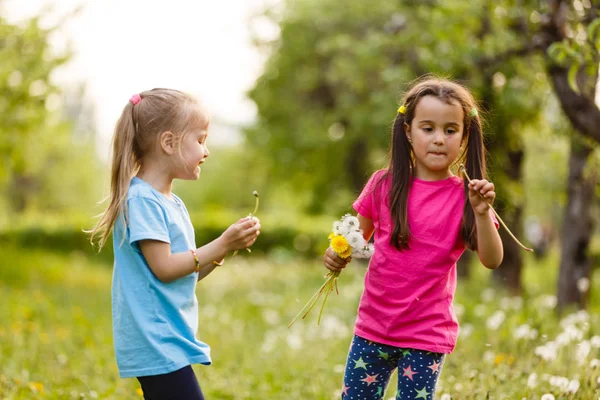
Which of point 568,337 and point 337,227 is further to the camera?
point 568,337

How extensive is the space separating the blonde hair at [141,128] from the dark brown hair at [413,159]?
839 mm

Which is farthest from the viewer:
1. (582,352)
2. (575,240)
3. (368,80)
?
(368,80)

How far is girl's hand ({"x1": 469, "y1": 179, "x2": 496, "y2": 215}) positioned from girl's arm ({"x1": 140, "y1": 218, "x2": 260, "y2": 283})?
0.80 m

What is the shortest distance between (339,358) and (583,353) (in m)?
2.45

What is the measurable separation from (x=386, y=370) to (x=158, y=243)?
1104 mm

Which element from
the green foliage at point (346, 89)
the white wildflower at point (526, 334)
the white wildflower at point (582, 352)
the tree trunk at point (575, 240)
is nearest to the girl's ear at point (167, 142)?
the white wildflower at point (582, 352)

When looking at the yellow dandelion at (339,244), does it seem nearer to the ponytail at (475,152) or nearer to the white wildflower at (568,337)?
the ponytail at (475,152)

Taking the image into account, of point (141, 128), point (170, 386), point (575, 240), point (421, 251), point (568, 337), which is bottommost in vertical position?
point (568, 337)

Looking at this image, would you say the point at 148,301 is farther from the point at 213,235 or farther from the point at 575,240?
the point at 213,235

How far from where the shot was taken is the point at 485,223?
2.88m

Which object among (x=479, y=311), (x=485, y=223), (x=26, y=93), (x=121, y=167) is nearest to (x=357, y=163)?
(x=26, y=93)

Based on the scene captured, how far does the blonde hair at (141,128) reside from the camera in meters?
2.89

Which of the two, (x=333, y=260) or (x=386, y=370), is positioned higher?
(x=333, y=260)

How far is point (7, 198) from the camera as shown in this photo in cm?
3381
